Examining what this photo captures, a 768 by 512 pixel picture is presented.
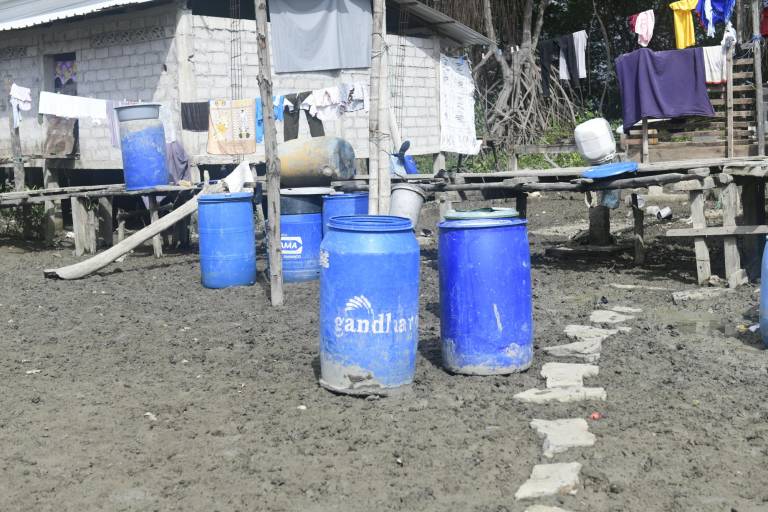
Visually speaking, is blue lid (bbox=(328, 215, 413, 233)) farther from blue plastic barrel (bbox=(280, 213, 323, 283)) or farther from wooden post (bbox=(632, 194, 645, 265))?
wooden post (bbox=(632, 194, 645, 265))

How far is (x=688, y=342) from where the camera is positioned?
5.76 meters

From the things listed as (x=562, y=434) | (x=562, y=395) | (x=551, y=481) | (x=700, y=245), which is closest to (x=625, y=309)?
(x=700, y=245)

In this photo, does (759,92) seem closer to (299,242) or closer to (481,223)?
(299,242)

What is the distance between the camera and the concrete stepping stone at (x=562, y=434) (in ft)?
12.7

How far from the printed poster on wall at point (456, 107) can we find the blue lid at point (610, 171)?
26.2 ft

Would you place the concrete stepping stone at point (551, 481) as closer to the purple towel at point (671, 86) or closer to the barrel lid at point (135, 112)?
the barrel lid at point (135, 112)

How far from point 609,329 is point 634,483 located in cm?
281

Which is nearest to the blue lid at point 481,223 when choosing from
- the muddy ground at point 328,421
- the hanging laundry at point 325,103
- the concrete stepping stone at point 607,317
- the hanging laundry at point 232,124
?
the muddy ground at point 328,421

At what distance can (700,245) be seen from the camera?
7.68 meters

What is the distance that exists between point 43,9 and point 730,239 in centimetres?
1225

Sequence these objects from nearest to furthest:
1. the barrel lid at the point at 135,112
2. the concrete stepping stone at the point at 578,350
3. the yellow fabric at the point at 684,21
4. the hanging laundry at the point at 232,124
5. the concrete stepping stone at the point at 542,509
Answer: the concrete stepping stone at the point at 542,509
the concrete stepping stone at the point at 578,350
the barrel lid at the point at 135,112
the hanging laundry at the point at 232,124
the yellow fabric at the point at 684,21

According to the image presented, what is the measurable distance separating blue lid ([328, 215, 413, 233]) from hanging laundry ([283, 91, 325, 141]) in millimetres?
8144

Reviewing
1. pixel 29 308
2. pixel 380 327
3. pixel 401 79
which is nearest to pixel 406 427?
pixel 380 327

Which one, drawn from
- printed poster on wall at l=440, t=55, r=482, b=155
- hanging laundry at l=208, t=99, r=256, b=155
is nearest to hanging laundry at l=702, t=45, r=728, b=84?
printed poster on wall at l=440, t=55, r=482, b=155
